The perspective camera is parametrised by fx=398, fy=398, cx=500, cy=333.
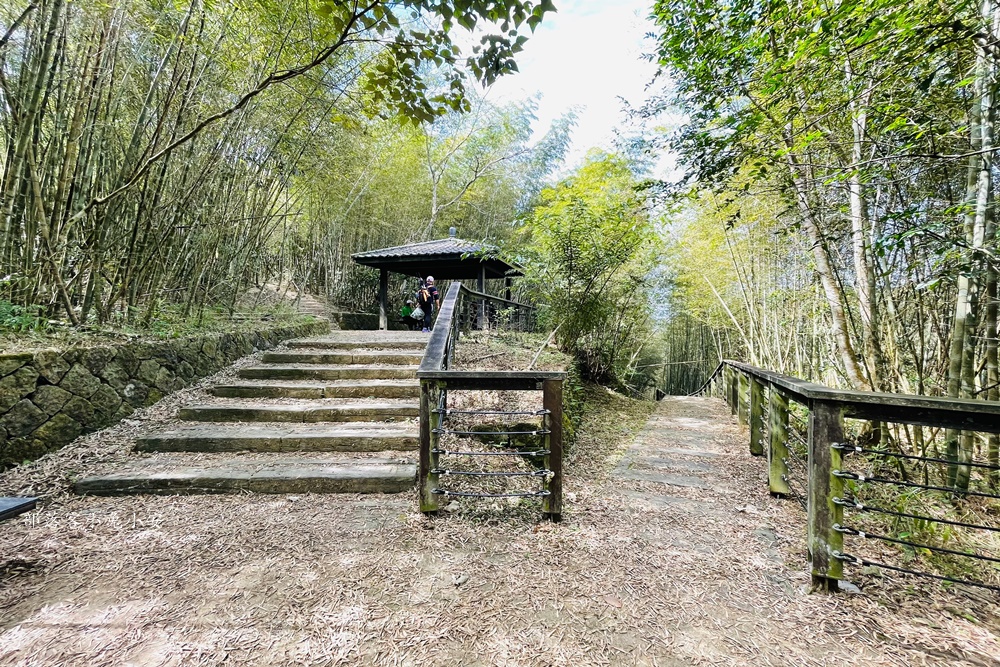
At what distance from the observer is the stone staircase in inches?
89.4

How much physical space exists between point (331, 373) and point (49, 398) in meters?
1.74

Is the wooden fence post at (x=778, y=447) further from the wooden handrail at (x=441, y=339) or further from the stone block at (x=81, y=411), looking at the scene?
the stone block at (x=81, y=411)

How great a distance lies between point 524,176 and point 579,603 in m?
11.7

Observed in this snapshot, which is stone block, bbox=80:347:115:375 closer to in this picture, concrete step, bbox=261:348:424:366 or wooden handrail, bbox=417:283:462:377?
concrete step, bbox=261:348:424:366

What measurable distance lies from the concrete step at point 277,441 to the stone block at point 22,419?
511mm

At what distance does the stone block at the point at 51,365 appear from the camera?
2449mm

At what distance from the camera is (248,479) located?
89.4 inches

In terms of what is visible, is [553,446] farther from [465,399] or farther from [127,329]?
[127,329]

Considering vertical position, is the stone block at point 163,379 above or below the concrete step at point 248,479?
above

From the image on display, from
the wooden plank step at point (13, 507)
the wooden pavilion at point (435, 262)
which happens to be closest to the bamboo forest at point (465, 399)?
the wooden plank step at point (13, 507)

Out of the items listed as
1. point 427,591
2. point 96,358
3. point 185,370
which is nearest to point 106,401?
point 96,358

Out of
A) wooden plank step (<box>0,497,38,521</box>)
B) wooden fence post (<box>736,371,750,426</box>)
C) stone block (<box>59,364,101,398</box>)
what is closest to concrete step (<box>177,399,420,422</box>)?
stone block (<box>59,364,101,398</box>)

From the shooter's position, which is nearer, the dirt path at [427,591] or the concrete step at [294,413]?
the dirt path at [427,591]

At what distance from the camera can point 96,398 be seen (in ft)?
9.02
